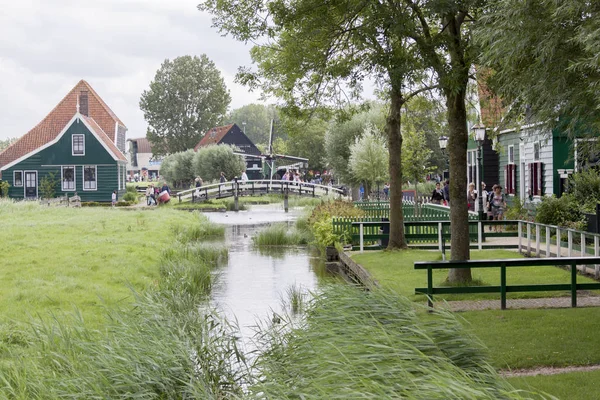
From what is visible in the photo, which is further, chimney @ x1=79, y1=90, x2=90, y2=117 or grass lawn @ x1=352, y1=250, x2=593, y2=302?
chimney @ x1=79, y1=90, x2=90, y2=117

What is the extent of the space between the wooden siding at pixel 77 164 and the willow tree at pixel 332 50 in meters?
33.7

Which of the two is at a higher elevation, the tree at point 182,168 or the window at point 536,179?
the tree at point 182,168

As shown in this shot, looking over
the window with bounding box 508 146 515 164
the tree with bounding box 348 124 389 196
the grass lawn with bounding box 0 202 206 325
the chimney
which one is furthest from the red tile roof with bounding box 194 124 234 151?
the window with bounding box 508 146 515 164

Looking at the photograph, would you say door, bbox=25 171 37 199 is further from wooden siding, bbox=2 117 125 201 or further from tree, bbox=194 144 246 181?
tree, bbox=194 144 246 181

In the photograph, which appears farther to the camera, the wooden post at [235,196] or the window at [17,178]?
the window at [17,178]

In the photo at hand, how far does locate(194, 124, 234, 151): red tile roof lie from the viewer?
89.8 meters

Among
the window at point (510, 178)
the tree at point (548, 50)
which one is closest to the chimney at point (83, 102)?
the window at point (510, 178)

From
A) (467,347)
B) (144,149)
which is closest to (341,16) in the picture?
(467,347)

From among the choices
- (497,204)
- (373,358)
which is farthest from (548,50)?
(497,204)

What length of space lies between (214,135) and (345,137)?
146 feet

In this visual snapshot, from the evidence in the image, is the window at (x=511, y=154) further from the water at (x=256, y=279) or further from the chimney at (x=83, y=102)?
the chimney at (x=83, y=102)

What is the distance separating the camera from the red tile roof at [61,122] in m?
56.1

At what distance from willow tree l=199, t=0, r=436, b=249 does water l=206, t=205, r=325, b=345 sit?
2.87 meters

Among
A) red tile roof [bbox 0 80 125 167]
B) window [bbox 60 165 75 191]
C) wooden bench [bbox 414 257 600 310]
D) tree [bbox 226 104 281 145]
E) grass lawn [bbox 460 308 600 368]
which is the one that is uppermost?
tree [bbox 226 104 281 145]
